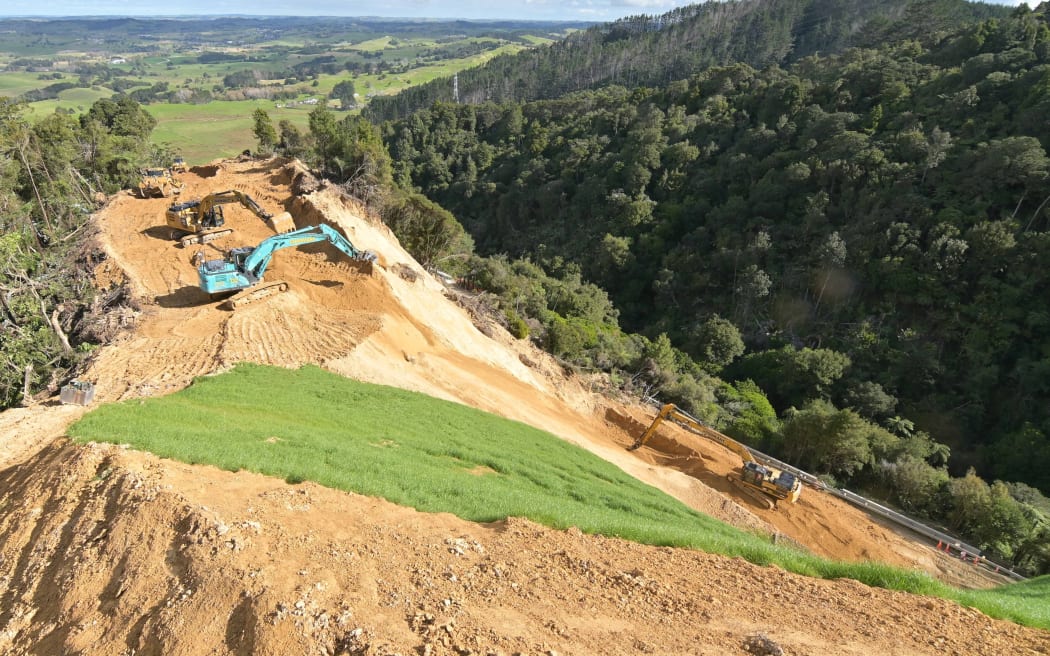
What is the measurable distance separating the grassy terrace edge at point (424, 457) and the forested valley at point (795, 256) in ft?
25.1

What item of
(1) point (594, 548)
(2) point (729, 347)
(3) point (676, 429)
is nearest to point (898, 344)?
(2) point (729, 347)

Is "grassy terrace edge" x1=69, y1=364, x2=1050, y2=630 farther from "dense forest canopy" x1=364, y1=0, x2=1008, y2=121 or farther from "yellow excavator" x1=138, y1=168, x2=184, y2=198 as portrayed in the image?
"dense forest canopy" x1=364, y1=0, x2=1008, y2=121

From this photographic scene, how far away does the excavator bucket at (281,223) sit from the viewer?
3341 centimetres

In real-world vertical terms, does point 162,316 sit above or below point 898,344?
above

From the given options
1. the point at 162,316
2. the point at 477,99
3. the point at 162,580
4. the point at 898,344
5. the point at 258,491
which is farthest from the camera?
the point at 477,99

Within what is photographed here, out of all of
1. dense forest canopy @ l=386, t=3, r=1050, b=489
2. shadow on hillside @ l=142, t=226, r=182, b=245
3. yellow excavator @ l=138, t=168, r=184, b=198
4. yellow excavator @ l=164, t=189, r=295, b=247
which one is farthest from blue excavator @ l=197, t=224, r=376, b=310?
dense forest canopy @ l=386, t=3, r=1050, b=489

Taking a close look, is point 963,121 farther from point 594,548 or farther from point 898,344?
point 594,548

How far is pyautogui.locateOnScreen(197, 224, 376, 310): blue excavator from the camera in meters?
24.4

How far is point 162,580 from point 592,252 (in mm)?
57748

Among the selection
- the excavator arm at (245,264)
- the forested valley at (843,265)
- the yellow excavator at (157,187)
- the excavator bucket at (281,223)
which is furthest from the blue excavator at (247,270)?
the yellow excavator at (157,187)

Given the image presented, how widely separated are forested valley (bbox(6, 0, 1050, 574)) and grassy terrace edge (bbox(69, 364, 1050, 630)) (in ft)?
25.1

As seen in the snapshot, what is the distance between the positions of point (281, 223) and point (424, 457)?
24.0m

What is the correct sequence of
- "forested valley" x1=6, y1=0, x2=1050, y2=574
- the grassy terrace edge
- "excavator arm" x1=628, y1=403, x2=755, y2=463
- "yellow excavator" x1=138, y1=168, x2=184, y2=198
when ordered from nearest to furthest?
1. the grassy terrace edge
2. "excavator arm" x1=628, y1=403, x2=755, y2=463
3. "forested valley" x1=6, y1=0, x2=1050, y2=574
4. "yellow excavator" x1=138, y1=168, x2=184, y2=198

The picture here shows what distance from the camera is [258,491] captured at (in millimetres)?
10945
